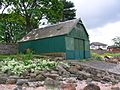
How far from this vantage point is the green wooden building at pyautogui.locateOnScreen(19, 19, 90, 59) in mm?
36031

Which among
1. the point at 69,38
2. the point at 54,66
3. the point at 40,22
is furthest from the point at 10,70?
the point at 40,22

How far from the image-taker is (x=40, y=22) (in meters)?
51.6

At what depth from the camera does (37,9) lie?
47.8 meters

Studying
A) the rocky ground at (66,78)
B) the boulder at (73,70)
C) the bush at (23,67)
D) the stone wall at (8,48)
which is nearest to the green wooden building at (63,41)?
the stone wall at (8,48)

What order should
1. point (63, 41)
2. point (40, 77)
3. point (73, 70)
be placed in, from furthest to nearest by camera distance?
point (63, 41)
point (73, 70)
point (40, 77)

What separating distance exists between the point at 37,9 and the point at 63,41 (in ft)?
44.1

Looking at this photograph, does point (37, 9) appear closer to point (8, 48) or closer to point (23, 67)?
point (8, 48)

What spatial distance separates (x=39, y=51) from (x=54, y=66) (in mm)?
15776

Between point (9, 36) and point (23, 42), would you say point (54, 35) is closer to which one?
point (23, 42)

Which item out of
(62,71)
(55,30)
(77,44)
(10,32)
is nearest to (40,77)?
(62,71)

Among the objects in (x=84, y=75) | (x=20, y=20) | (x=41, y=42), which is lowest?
(x=84, y=75)

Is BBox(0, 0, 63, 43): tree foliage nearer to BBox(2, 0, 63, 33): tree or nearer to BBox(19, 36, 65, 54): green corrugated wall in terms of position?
BBox(2, 0, 63, 33): tree

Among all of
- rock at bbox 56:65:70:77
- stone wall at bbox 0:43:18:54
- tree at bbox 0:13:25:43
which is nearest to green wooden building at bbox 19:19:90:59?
stone wall at bbox 0:43:18:54

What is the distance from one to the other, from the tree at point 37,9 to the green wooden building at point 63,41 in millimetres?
6897
